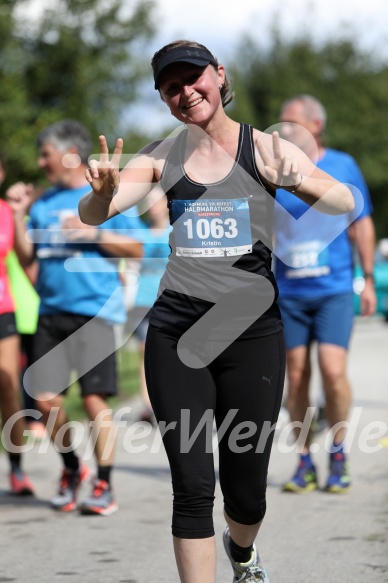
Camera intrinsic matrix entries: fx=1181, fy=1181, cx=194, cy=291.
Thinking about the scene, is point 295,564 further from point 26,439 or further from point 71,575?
point 26,439

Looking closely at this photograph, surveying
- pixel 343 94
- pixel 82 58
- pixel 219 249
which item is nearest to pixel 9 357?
pixel 219 249

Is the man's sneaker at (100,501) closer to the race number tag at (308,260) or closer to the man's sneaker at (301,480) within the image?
the man's sneaker at (301,480)

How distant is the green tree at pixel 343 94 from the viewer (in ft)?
189

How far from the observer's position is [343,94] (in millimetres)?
59531

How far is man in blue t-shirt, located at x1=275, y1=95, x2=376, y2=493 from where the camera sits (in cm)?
681

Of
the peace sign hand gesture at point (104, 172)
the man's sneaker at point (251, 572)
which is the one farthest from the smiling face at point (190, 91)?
the man's sneaker at point (251, 572)

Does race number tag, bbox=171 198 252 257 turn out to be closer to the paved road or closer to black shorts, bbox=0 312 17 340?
the paved road

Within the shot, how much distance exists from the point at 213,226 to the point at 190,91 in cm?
46

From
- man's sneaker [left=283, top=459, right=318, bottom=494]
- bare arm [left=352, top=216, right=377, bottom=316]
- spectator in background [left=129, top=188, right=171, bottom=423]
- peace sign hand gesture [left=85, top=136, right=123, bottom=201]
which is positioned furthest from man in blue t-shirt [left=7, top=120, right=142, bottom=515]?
spectator in background [left=129, top=188, right=171, bottom=423]

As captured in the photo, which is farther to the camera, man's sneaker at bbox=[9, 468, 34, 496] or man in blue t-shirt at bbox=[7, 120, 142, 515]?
→ man's sneaker at bbox=[9, 468, 34, 496]

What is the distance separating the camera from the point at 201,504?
155 inches

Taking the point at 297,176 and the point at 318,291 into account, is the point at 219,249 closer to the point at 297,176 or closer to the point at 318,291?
the point at 297,176

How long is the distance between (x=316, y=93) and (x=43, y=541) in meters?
55.2

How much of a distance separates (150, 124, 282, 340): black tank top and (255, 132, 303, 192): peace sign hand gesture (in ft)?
0.43
